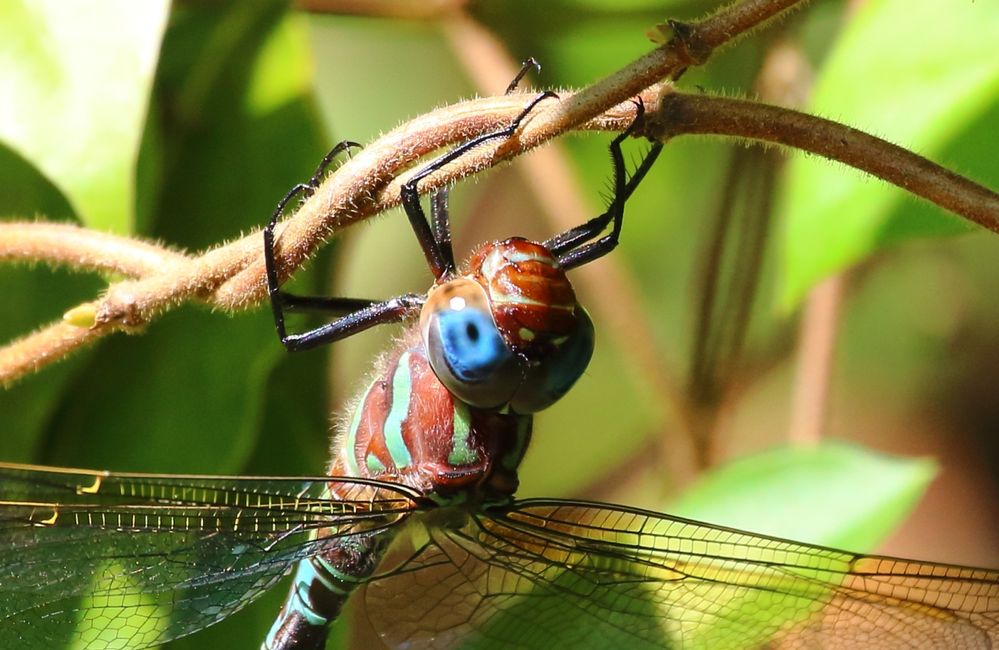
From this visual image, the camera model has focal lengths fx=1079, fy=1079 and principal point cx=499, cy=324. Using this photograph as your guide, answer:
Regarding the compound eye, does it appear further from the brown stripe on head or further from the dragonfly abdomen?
the dragonfly abdomen

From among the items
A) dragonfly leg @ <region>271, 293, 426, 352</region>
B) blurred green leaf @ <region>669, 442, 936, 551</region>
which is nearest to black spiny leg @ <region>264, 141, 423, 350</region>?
dragonfly leg @ <region>271, 293, 426, 352</region>

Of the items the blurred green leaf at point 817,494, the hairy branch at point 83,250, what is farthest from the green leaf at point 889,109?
the hairy branch at point 83,250

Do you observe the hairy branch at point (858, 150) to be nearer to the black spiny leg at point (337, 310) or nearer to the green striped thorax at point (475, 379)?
the green striped thorax at point (475, 379)

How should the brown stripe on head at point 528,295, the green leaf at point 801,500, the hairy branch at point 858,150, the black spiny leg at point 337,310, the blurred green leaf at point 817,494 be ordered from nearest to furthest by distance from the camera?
1. the hairy branch at point 858,150
2. the brown stripe on head at point 528,295
3. the black spiny leg at point 337,310
4. the green leaf at point 801,500
5. the blurred green leaf at point 817,494

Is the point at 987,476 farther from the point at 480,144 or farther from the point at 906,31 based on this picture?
the point at 480,144

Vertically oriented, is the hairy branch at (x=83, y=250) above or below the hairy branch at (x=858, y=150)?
above

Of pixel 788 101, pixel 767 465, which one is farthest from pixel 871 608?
pixel 788 101

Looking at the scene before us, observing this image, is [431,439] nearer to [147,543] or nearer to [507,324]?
[507,324]
